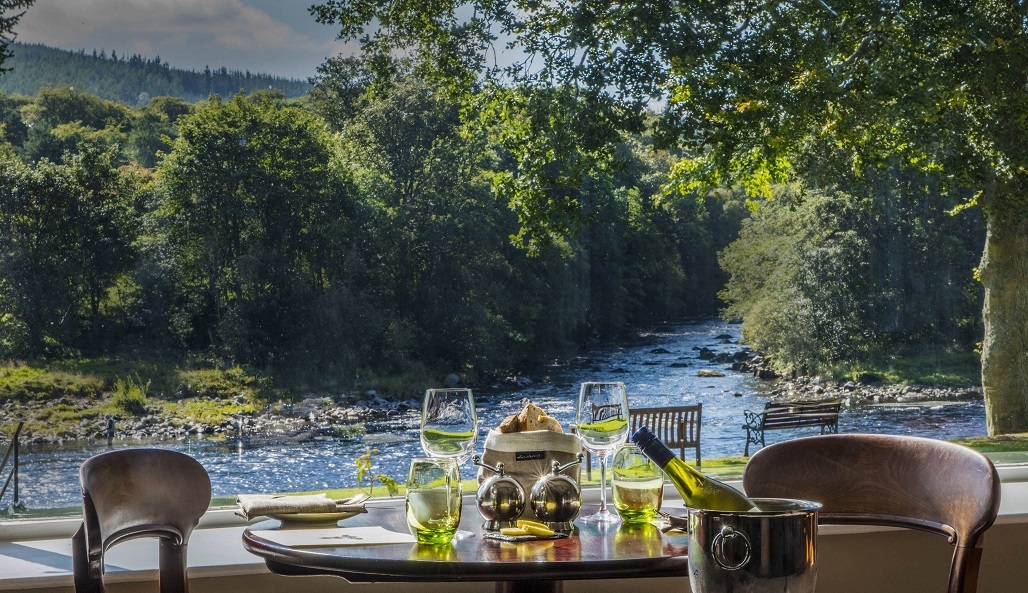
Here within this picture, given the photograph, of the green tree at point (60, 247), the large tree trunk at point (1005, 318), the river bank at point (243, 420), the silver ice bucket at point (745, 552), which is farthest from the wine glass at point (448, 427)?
the large tree trunk at point (1005, 318)

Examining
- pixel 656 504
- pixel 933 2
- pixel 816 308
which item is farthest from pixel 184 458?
pixel 933 2

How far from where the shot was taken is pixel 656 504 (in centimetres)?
170

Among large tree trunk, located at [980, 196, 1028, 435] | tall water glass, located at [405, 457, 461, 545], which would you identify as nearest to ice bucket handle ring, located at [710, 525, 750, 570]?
tall water glass, located at [405, 457, 461, 545]

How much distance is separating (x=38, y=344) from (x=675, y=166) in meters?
1.96

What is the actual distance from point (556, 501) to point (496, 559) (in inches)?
10.5

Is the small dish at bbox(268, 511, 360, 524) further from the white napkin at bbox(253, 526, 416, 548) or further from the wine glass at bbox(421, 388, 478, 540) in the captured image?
the wine glass at bbox(421, 388, 478, 540)

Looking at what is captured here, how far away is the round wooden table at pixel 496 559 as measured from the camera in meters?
1.31

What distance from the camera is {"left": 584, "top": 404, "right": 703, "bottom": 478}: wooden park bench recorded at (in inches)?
126

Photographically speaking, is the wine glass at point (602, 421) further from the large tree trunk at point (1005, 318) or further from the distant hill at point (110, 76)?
the large tree trunk at point (1005, 318)

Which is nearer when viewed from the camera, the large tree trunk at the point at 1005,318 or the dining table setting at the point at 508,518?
the dining table setting at the point at 508,518

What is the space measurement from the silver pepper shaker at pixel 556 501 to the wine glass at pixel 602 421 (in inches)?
6.7

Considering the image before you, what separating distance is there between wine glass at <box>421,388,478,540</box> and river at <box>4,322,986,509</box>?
1.22 m

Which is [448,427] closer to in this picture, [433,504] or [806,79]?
[433,504]

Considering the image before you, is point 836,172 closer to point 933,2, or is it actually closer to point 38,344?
point 933,2
